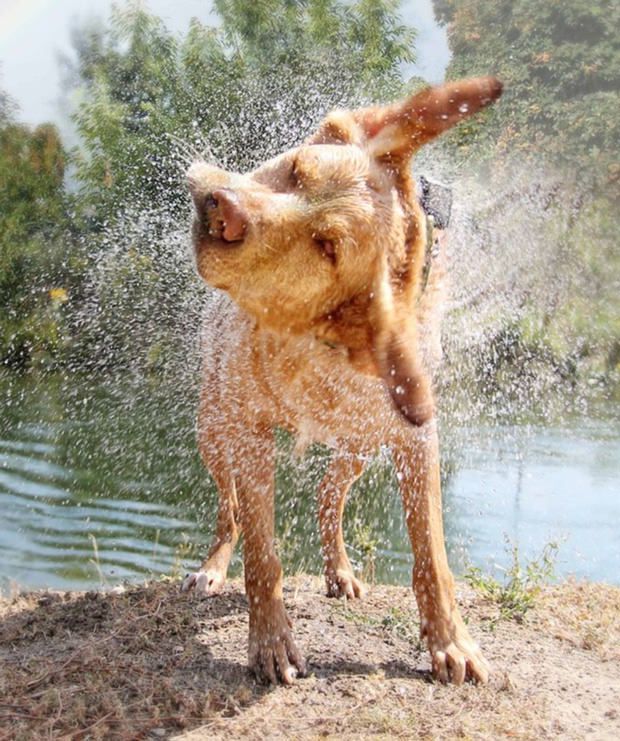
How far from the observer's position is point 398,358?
288cm

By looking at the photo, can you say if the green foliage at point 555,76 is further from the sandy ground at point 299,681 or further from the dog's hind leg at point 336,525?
the sandy ground at point 299,681

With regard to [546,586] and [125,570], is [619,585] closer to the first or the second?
[546,586]

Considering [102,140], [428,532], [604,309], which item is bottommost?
[428,532]

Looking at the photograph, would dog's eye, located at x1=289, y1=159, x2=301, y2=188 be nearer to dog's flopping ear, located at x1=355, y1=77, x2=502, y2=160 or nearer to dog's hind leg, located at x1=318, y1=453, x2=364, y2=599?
dog's flopping ear, located at x1=355, y1=77, x2=502, y2=160

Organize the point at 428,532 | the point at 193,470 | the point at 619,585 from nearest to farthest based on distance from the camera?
1. the point at 428,532
2. the point at 619,585
3. the point at 193,470

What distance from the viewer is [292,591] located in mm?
4754

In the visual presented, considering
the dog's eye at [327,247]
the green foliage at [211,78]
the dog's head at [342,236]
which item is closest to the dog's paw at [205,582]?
the dog's head at [342,236]

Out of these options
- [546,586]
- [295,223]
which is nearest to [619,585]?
[546,586]

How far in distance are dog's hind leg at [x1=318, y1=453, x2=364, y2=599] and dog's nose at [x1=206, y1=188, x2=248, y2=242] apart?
2.18m

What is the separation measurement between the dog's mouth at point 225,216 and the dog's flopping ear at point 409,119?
2.19 feet

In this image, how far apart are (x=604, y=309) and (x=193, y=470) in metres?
7.97

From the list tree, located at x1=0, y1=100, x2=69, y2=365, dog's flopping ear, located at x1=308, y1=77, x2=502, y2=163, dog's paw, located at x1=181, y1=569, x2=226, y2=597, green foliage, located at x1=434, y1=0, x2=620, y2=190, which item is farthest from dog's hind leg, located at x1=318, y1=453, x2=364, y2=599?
tree, located at x1=0, y1=100, x2=69, y2=365

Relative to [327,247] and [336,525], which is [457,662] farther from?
[327,247]

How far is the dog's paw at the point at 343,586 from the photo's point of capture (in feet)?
15.1
